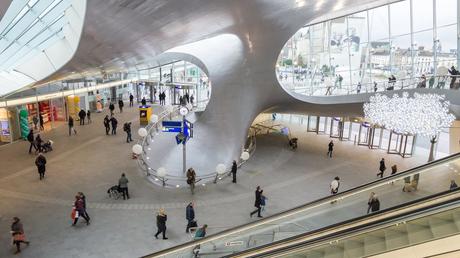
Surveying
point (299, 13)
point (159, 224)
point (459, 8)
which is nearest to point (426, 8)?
point (459, 8)

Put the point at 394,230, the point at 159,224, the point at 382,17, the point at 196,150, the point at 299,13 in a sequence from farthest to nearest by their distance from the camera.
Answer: the point at 382,17, the point at 196,150, the point at 299,13, the point at 159,224, the point at 394,230

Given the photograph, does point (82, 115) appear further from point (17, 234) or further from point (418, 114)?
point (418, 114)

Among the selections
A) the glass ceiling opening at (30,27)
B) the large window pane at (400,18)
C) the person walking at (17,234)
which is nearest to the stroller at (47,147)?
the glass ceiling opening at (30,27)

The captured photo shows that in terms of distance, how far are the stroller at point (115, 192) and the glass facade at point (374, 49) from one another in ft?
47.1

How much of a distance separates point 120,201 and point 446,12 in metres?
19.4

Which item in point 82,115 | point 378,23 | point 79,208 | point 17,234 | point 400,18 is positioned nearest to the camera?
point 17,234

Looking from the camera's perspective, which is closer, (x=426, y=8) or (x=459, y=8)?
(x=459, y=8)

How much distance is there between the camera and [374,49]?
2698cm

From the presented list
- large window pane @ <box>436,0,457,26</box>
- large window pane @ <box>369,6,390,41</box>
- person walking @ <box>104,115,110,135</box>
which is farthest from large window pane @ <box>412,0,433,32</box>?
person walking @ <box>104,115,110,135</box>

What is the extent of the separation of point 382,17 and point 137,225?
68.8 feet

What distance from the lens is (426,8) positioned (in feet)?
76.9

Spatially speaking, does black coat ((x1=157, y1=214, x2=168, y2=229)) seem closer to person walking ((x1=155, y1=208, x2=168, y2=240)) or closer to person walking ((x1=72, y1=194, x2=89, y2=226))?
person walking ((x1=155, y1=208, x2=168, y2=240))

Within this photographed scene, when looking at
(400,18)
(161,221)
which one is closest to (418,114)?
(161,221)

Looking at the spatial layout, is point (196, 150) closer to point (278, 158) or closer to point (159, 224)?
point (278, 158)
